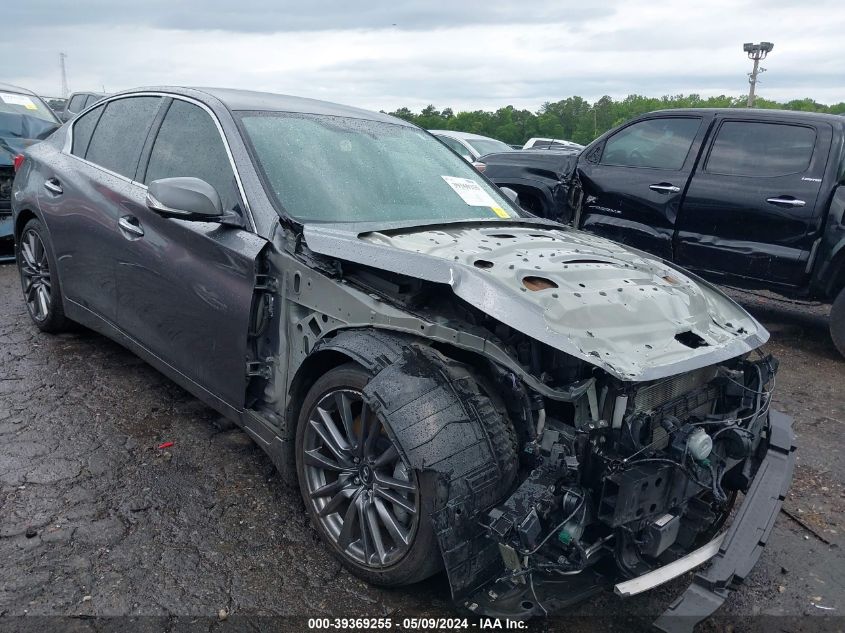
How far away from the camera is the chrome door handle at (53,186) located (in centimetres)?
439

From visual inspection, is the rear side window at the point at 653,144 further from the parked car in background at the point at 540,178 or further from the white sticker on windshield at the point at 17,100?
the white sticker on windshield at the point at 17,100

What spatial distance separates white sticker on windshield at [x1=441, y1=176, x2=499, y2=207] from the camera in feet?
12.2

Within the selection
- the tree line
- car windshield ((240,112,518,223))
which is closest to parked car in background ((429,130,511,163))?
car windshield ((240,112,518,223))

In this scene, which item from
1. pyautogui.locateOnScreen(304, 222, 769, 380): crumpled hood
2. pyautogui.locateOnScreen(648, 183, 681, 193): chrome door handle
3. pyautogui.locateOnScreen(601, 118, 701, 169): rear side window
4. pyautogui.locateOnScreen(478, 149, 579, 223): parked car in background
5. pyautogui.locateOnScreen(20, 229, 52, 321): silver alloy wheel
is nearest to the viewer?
pyautogui.locateOnScreen(304, 222, 769, 380): crumpled hood

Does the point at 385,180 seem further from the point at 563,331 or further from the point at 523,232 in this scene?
the point at 563,331

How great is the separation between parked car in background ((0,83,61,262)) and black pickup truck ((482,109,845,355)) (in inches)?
213

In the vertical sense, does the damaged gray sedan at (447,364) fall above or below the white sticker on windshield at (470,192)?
below

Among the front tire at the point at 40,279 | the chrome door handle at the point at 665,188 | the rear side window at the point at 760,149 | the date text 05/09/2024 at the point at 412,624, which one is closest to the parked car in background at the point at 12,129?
the front tire at the point at 40,279

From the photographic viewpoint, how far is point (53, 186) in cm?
447

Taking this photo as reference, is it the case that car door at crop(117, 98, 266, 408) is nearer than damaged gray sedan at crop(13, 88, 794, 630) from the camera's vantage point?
No

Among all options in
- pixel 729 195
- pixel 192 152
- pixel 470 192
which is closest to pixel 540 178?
pixel 729 195

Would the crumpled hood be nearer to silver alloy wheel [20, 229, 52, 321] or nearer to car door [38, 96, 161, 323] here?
car door [38, 96, 161, 323]

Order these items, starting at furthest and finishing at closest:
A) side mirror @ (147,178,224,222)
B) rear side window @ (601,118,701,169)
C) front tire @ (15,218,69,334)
Result: rear side window @ (601,118,701,169)
front tire @ (15,218,69,334)
side mirror @ (147,178,224,222)

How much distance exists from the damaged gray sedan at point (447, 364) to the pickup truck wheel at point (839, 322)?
304cm
